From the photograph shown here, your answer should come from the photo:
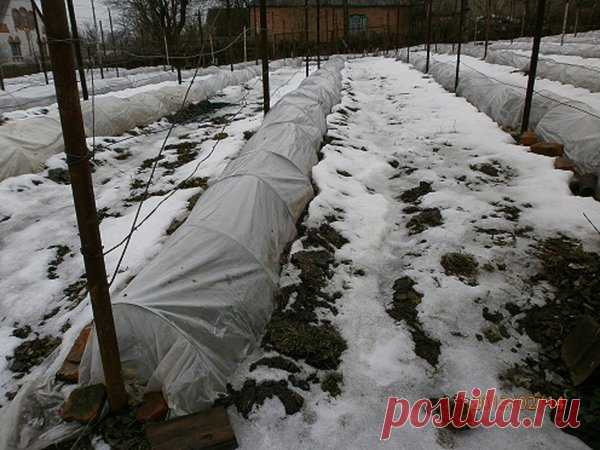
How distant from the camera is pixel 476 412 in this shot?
2920 mm

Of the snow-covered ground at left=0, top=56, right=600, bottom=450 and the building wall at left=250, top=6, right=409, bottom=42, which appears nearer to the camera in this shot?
the snow-covered ground at left=0, top=56, right=600, bottom=450

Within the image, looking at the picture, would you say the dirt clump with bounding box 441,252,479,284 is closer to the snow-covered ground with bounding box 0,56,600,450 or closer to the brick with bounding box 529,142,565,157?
the snow-covered ground with bounding box 0,56,600,450

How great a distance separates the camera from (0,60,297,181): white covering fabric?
7.65m

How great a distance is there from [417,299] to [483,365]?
2.85ft

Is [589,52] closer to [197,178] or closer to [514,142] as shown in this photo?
[514,142]

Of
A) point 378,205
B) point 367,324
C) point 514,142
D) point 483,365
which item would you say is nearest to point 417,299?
point 367,324

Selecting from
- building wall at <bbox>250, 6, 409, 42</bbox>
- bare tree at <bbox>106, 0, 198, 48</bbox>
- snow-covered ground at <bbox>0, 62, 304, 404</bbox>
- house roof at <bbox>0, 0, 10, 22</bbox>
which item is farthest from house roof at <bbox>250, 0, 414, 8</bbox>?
house roof at <bbox>0, 0, 10, 22</bbox>

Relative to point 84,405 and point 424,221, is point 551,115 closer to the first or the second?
point 424,221

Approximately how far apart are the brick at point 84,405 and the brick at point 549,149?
6.92 metres

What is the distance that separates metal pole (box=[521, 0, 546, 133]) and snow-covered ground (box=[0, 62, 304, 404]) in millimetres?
5440

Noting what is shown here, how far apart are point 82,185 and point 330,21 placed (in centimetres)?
4435

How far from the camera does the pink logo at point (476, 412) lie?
9.32 feet

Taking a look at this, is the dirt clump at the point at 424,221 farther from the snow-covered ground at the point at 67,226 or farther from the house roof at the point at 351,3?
the house roof at the point at 351,3

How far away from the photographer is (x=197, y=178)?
23.8 ft
